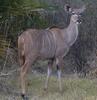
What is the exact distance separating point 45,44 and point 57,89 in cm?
106

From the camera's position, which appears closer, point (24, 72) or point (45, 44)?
point (24, 72)

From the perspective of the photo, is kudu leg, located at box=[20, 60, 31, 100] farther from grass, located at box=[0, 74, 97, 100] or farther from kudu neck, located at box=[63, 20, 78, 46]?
kudu neck, located at box=[63, 20, 78, 46]

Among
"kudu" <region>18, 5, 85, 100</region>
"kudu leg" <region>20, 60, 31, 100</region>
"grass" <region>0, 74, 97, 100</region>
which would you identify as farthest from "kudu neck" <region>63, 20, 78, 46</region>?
"kudu leg" <region>20, 60, 31, 100</region>

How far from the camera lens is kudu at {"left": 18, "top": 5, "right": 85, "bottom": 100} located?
10602 mm

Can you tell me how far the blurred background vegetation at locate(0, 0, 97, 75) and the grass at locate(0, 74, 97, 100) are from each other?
30.4 inches

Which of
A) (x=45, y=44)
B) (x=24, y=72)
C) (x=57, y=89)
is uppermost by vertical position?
(x=45, y=44)

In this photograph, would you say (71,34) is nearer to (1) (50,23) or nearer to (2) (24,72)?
(2) (24,72)

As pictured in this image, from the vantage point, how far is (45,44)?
11.1 metres

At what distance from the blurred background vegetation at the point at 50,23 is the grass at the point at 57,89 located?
772 mm

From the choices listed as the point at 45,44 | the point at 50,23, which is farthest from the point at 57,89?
the point at 50,23

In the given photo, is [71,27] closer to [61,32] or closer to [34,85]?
[61,32]

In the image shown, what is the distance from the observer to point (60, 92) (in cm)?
1102

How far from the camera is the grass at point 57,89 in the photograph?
1029cm

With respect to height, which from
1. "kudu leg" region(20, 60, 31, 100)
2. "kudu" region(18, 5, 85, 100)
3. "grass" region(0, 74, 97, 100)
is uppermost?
"kudu" region(18, 5, 85, 100)
